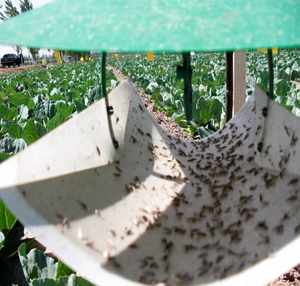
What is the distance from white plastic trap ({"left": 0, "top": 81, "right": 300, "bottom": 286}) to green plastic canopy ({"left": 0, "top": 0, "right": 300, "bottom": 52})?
0.28 meters

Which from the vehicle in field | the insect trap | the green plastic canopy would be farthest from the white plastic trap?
the vehicle in field

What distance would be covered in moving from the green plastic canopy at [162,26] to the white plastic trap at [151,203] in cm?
28

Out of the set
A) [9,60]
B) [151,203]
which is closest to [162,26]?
[151,203]

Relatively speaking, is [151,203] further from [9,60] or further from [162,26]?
[9,60]

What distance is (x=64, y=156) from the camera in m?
0.86

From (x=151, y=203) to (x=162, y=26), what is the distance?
1.88 feet

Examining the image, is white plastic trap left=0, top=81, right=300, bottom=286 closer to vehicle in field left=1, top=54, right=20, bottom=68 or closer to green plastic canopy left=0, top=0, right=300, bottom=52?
green plastic canopy left=0, top=0, right=300, bottom=52

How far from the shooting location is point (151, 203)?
1001 mm

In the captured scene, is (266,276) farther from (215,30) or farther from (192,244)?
(215,30)

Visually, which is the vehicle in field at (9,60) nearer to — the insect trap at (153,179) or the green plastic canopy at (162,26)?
the insect trap at (153,179)

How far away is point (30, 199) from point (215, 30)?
0.52 meters

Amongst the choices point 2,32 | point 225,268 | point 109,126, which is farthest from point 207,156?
point 2,32

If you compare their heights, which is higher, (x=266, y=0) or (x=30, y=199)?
(x=266, y=0)

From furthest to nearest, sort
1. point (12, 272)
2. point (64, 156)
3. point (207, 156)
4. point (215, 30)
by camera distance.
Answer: point (12, 272)
point (207, 156)
point (64, 156)
point (215, 30)
